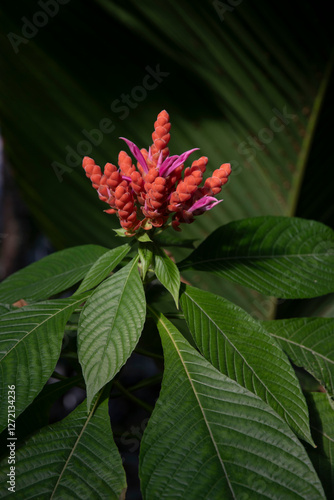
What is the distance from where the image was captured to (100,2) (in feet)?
3.20

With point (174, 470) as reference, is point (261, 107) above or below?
above

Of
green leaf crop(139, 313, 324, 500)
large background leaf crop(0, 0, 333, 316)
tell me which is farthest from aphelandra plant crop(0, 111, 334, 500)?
large background leaf crop(0, 0, 333, 316)

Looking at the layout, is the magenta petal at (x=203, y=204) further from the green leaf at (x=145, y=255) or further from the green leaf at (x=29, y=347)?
the green leaf at (x=29, y=347)

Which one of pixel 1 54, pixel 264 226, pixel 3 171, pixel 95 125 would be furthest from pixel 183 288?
pixel 3 171

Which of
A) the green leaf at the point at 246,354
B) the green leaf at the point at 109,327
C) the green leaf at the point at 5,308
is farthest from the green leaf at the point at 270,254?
the green leaf at the point at 5,308

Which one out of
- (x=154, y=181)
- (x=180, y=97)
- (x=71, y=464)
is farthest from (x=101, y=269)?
(x=180, y=97)

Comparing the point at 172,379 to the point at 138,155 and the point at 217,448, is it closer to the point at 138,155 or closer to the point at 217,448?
the point at 217,448

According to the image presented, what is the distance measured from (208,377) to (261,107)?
2.83ft

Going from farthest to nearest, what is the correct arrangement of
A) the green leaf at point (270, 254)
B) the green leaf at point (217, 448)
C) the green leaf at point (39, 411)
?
the green leaf at point (270, 254) → the green leaf at point (39, 411) → the green leaf at point (217, 448)

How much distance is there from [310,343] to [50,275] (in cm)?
58

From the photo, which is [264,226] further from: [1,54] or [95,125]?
[1,54]

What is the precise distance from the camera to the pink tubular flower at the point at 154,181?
57 cm

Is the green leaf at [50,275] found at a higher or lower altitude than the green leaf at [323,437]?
higher

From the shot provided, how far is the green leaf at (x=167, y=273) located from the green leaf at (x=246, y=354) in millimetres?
58
